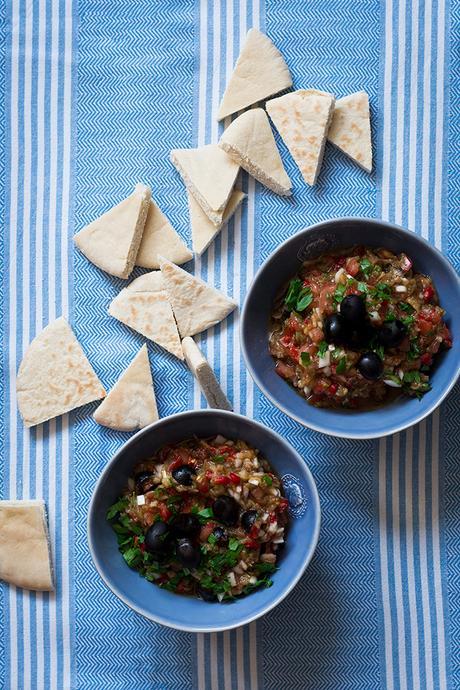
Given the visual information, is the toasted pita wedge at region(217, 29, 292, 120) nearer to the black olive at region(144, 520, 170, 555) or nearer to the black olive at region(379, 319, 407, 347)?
the black olive at region(379, 319, 407, 347)

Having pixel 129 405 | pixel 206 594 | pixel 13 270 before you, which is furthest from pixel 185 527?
pixel 13 270

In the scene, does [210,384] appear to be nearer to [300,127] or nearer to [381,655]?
[300,127]

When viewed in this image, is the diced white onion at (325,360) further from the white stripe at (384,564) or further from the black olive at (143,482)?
the black olive at (143,482)

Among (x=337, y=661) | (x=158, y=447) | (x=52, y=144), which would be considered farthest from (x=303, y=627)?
(x=52, y=144)

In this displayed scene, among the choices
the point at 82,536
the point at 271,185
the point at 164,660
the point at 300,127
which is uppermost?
the point at 300,127

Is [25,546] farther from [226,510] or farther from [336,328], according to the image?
[336,328]

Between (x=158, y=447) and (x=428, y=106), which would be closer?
(x=158, y=447)
